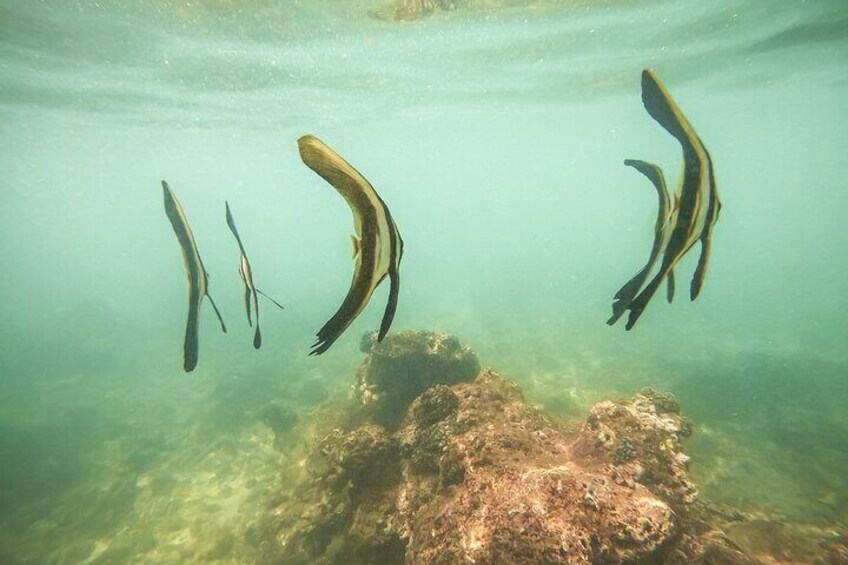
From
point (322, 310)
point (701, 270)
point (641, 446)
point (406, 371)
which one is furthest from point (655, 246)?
point (322, 310)

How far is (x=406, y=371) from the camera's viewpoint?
8781mm

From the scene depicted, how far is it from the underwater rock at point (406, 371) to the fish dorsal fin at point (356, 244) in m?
7.74

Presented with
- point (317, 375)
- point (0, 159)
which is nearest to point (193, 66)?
point (317, 375)

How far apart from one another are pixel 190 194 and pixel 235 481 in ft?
264

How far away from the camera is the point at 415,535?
444 centimetres

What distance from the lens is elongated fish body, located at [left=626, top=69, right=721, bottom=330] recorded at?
3.67 ft

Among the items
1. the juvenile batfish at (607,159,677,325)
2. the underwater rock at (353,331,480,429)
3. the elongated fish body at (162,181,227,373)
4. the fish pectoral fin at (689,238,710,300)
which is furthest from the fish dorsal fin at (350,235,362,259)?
the underwater rock at (353,331,480,429)

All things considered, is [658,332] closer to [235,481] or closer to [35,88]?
[235,481]

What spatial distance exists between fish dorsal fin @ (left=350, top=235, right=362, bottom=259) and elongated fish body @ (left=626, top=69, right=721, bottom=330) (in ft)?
2.46

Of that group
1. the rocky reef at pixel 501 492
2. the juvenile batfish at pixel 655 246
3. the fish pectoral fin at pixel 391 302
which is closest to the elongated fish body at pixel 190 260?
the fish pectoral fin at pixel 391 302

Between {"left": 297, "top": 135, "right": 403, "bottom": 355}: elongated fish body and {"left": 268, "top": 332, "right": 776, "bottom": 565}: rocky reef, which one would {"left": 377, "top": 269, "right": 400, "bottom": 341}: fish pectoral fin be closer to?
{"left": 297, "top": 135, "right": 403, "bottom": 355}: elongated fish body

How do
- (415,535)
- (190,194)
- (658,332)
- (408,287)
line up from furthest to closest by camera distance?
(190,194)
(408,287)
(658,332)
(415,535)

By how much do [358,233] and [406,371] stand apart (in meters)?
8.08

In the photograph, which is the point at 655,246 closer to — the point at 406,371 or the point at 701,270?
the point at 701,270
